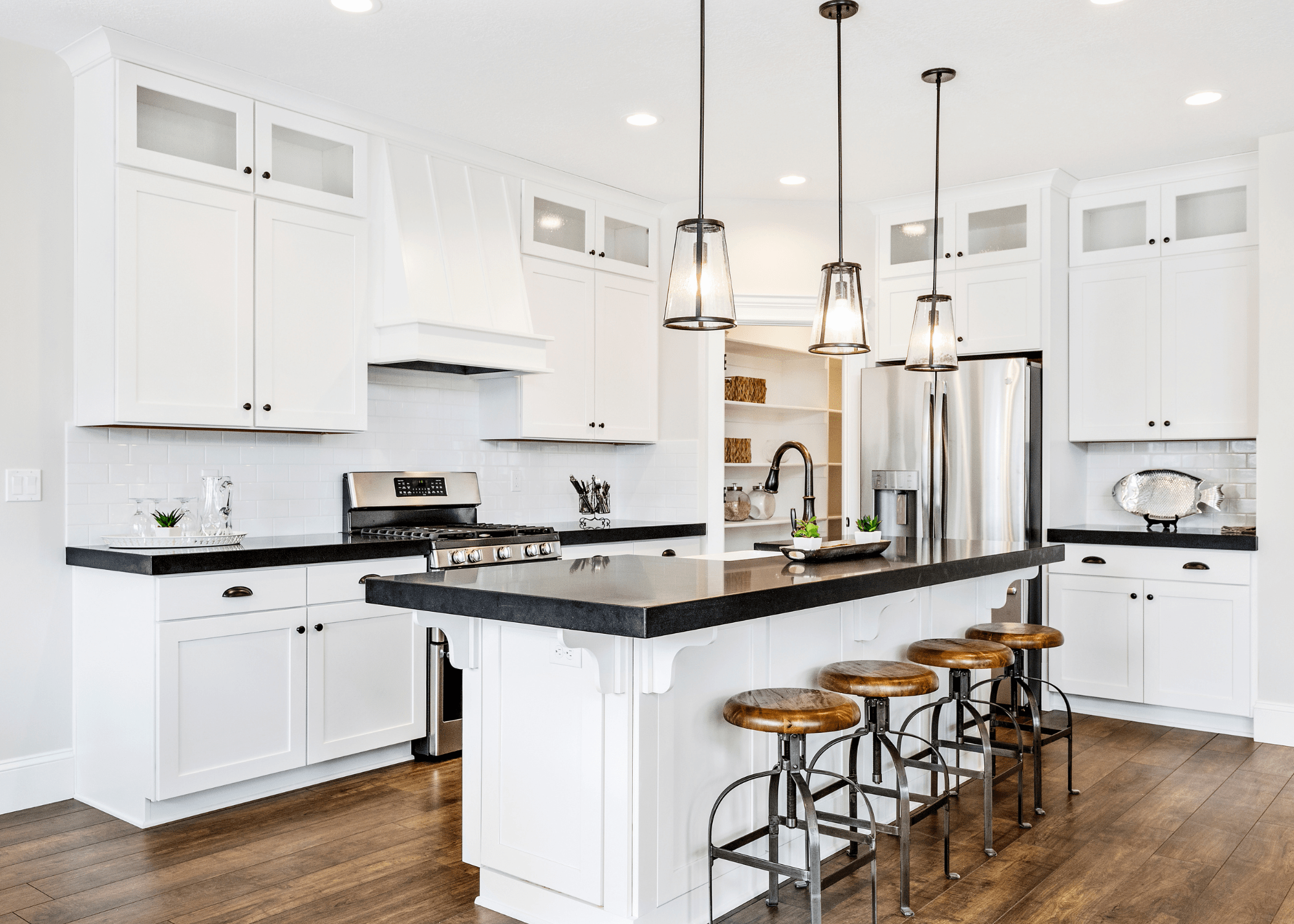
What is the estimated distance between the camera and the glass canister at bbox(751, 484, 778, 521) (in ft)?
20.7

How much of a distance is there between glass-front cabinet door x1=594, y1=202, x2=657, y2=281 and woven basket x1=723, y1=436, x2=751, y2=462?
1153mm

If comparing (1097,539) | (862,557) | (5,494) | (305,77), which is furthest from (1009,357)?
(5,494)

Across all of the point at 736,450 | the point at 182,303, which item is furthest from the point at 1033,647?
the point at 182,303

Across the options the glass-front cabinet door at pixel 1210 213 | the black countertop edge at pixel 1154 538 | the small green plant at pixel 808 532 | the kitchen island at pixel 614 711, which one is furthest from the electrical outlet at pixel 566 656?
the glass-front cabinet door at pixel 1210 213

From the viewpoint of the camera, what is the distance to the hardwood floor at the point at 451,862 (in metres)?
2.70

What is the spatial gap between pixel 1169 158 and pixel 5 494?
5.18 m

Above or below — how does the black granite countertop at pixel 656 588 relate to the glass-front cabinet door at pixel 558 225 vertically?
below

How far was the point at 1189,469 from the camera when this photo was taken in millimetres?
5293

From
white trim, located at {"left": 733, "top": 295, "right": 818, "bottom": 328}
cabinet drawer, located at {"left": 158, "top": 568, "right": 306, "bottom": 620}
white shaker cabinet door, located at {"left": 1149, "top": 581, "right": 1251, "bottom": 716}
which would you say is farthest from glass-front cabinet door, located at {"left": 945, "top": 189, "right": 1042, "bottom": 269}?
cabinet drawer, located at {"left": 158, "top": 568, "right": 306, "bottom": 620}

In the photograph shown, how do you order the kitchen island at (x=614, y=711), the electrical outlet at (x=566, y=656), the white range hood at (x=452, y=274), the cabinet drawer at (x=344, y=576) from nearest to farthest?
the kitchen island at (x=614, y=711), the electrical outlet at (x=566, y=656), the cabinet drawer at (x=344, y=576), the white range hood at (x=452, y=274)

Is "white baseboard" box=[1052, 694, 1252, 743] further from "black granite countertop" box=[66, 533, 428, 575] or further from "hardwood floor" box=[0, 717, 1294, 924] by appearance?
"black granite countertop" box=[66, 533, 428, 575]

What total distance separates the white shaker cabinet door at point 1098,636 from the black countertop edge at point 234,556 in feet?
10.5

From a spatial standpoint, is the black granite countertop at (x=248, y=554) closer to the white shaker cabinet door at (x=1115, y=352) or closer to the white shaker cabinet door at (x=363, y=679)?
the white shaker cabinet door at (x=363, y=679)

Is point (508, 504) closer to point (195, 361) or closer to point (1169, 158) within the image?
point (195, 361)
